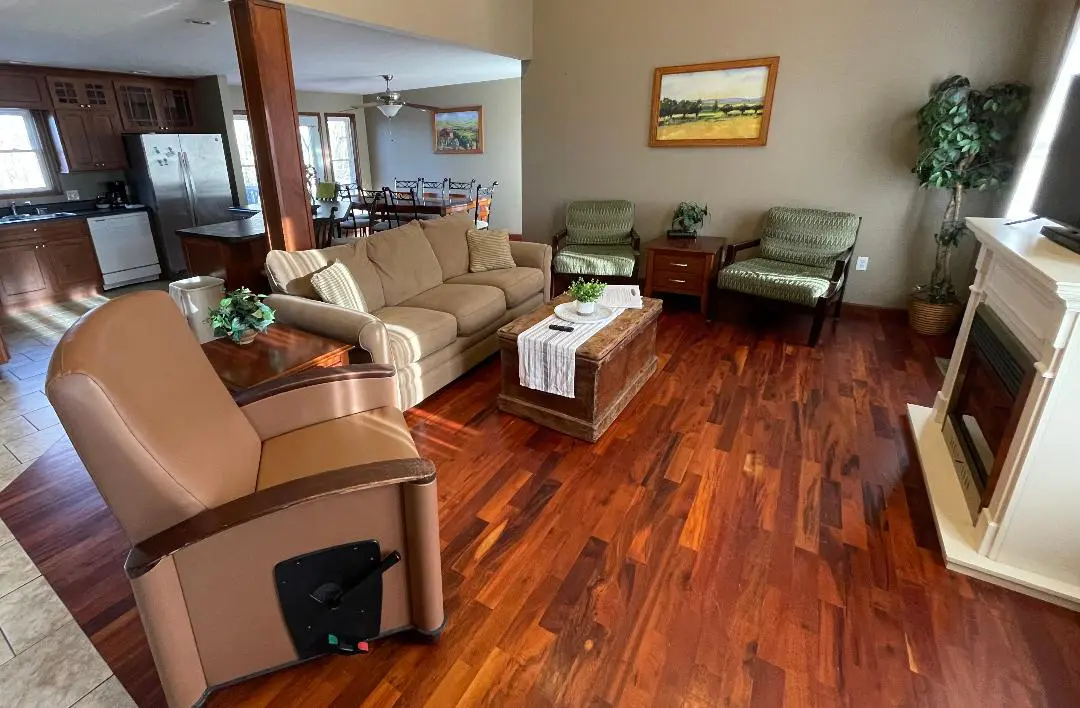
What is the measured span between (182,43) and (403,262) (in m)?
2.75

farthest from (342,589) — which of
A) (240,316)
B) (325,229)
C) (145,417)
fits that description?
(325,229)

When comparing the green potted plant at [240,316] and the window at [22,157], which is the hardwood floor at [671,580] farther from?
the window at [22,157]

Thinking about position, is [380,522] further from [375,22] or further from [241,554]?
[375,22]

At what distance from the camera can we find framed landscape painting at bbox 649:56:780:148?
4.26m

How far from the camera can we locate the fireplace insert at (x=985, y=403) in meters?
1.79

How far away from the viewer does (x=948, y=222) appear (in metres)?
3.80

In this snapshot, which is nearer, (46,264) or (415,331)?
(415,331)

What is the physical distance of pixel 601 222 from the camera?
16.3ft

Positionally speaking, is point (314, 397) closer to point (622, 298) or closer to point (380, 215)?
point (622, 298)

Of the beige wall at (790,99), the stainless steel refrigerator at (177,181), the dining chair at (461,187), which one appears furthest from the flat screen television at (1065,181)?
the dining chair at (461,187)

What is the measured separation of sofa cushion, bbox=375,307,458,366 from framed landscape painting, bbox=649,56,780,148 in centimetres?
290

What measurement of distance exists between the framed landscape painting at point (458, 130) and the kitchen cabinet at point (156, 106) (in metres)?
3.73

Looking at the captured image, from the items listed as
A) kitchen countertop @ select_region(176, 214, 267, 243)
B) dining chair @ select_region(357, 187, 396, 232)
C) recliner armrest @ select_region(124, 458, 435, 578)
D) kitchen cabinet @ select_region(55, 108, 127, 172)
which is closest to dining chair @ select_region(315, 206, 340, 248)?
kitchen countertop @ select_region(176, 214, 267, 243)

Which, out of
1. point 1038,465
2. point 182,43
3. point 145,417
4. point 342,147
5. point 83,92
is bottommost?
point 1038,465
